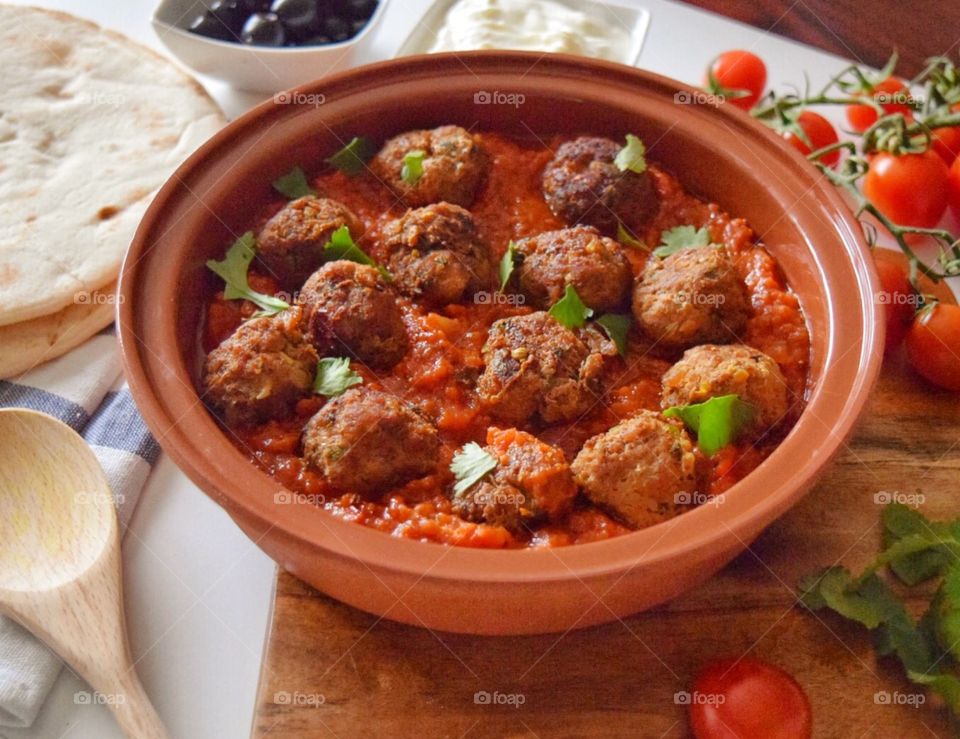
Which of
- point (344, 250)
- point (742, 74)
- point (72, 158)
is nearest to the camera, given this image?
point (344, 250)

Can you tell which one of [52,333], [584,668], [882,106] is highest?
[882,106]

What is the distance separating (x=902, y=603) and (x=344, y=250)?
83.8 inches

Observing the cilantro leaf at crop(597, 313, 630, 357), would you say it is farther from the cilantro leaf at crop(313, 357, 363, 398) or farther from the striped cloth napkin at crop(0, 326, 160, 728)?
the striped cloth napkin at crop(0, 326, 160, 728)

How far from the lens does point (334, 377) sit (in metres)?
3.08

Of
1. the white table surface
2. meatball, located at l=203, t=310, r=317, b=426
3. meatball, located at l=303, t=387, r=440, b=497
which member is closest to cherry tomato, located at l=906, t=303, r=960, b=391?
meatball, located at l=303, t=387, r=440, b=497

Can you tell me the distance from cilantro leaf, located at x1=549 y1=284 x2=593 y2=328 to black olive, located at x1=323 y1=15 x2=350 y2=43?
2.12 metres

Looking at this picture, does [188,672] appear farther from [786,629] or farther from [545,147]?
[545,147]

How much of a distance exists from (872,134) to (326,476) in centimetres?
296

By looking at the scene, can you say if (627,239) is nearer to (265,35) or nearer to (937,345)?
(937,345)

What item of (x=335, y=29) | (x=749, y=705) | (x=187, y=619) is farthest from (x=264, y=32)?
(x=749, y=705)

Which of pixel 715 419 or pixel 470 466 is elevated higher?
pixel 715 419

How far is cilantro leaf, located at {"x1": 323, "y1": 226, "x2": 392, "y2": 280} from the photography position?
3332 mm

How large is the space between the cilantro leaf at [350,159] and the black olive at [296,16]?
1164 millimetres

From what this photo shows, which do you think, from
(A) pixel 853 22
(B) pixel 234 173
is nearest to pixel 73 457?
(B) pixel 234 173
